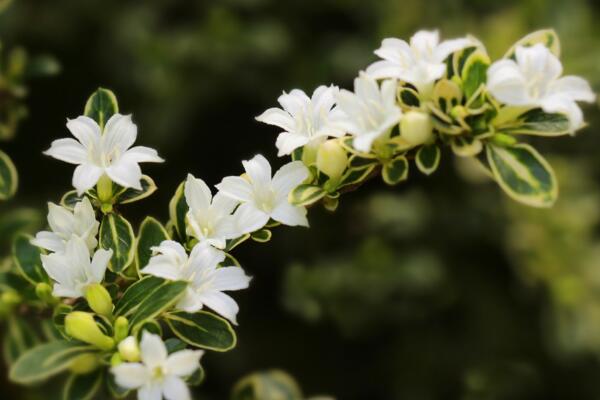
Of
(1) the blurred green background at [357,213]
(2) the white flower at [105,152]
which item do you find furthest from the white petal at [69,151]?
(1) the blurred green background at [357,213]

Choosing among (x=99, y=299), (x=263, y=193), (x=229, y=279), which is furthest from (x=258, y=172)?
(x=99, y=299)

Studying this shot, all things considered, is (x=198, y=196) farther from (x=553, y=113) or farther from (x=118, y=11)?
(x=118, y=11)

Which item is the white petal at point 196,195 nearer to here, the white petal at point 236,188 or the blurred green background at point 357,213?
the white petal at point 236,188

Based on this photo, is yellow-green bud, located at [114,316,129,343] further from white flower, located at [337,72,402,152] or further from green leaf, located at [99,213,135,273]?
white flower, located at [337,72,402,152]

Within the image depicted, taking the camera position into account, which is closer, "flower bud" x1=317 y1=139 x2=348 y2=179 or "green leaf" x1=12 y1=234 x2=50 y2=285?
"flower bud" x1=317 y1=139 x2=348 y2=179

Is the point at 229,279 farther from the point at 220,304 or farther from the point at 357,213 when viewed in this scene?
the point at 357,213

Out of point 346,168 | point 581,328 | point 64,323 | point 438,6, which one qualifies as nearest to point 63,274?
point 64,323

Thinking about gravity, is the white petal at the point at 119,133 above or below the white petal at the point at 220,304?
above

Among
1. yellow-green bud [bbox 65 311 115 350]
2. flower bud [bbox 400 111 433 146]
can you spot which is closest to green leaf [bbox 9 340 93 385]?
yellow-green bud [bbox 65 311 115 350]
